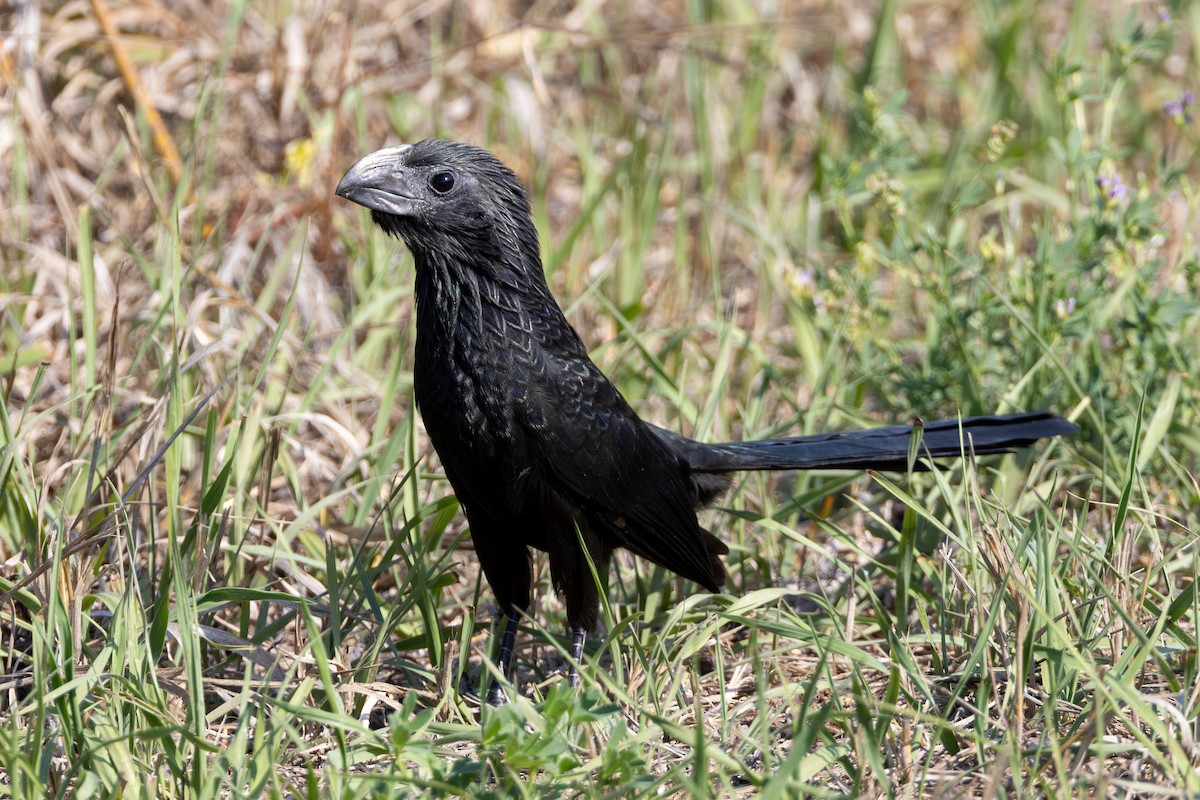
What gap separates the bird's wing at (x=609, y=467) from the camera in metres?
2.72

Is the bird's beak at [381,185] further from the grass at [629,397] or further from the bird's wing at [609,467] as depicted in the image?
the bird's wing at [609,467]

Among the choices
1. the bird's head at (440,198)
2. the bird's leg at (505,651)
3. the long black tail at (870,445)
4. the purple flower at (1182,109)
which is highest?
the purple flower at (1182,109)

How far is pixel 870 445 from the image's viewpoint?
3.15 m

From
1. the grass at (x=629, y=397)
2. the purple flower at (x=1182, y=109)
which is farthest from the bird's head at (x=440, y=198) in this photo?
the purple flower at (x=1182, y=109)

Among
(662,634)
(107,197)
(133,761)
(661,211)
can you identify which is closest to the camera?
(133,761)

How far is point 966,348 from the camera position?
3523 mm

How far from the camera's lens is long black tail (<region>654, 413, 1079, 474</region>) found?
120 inches

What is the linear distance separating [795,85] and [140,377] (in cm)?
361

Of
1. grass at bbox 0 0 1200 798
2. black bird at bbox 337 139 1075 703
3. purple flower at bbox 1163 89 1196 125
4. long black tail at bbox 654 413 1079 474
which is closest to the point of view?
grass at bbox 0 0 1200 798

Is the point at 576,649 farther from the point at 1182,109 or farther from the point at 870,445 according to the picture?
the point at 1182,109

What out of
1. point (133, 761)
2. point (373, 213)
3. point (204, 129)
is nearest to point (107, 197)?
point (204, 129)

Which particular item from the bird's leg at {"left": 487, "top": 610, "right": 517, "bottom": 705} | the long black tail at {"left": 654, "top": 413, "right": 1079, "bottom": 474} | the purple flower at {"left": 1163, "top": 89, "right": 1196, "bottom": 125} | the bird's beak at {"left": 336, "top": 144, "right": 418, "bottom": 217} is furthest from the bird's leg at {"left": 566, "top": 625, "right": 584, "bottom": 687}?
the purple flower at {"left": 1163, "top": 89, "right": 1196, "bottom": 125}

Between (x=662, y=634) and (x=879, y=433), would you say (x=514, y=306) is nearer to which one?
(x=662, y=634)

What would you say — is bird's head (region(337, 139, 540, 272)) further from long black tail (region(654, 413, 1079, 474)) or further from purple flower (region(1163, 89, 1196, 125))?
purple flower (region(1163, 89, 1196, 125))
